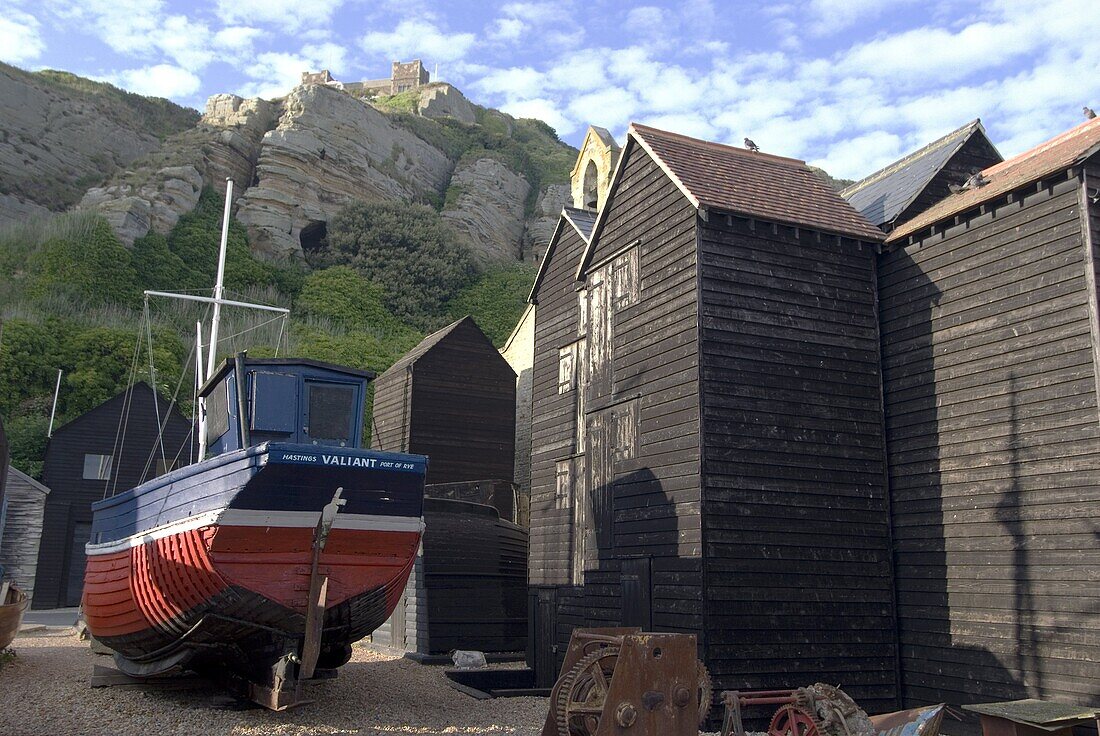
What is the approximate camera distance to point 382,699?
41.3 ft

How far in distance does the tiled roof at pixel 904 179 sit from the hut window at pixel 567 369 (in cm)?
601

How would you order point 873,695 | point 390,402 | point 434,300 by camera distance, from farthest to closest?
point 434,300 → point 390,402 → point 873,695

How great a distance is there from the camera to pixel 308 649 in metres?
10.3

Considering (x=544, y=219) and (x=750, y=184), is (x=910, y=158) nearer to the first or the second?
(x=750, y=184)

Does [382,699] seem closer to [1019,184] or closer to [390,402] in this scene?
[1019,184]

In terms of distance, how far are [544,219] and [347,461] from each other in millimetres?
54064

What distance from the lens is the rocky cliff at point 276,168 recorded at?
5103cm

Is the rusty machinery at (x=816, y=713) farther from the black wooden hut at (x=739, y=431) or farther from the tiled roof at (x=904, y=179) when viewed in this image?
the tiled roof at (x=904, y=179)

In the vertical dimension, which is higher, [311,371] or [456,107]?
[456,107]

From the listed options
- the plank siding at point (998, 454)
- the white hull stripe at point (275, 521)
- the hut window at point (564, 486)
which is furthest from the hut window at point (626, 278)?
the white hull stripe at point (275, 521)

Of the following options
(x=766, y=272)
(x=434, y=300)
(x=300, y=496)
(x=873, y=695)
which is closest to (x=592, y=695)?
(x=300, y=496)

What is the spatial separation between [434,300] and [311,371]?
40.4 m

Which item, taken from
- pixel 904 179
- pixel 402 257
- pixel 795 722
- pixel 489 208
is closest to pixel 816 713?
pixel 795 722

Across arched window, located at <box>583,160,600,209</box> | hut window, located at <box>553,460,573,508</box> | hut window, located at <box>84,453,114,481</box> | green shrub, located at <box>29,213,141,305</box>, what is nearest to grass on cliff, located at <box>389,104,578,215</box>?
green shrub, located at <box>29,213,141,305</box>
